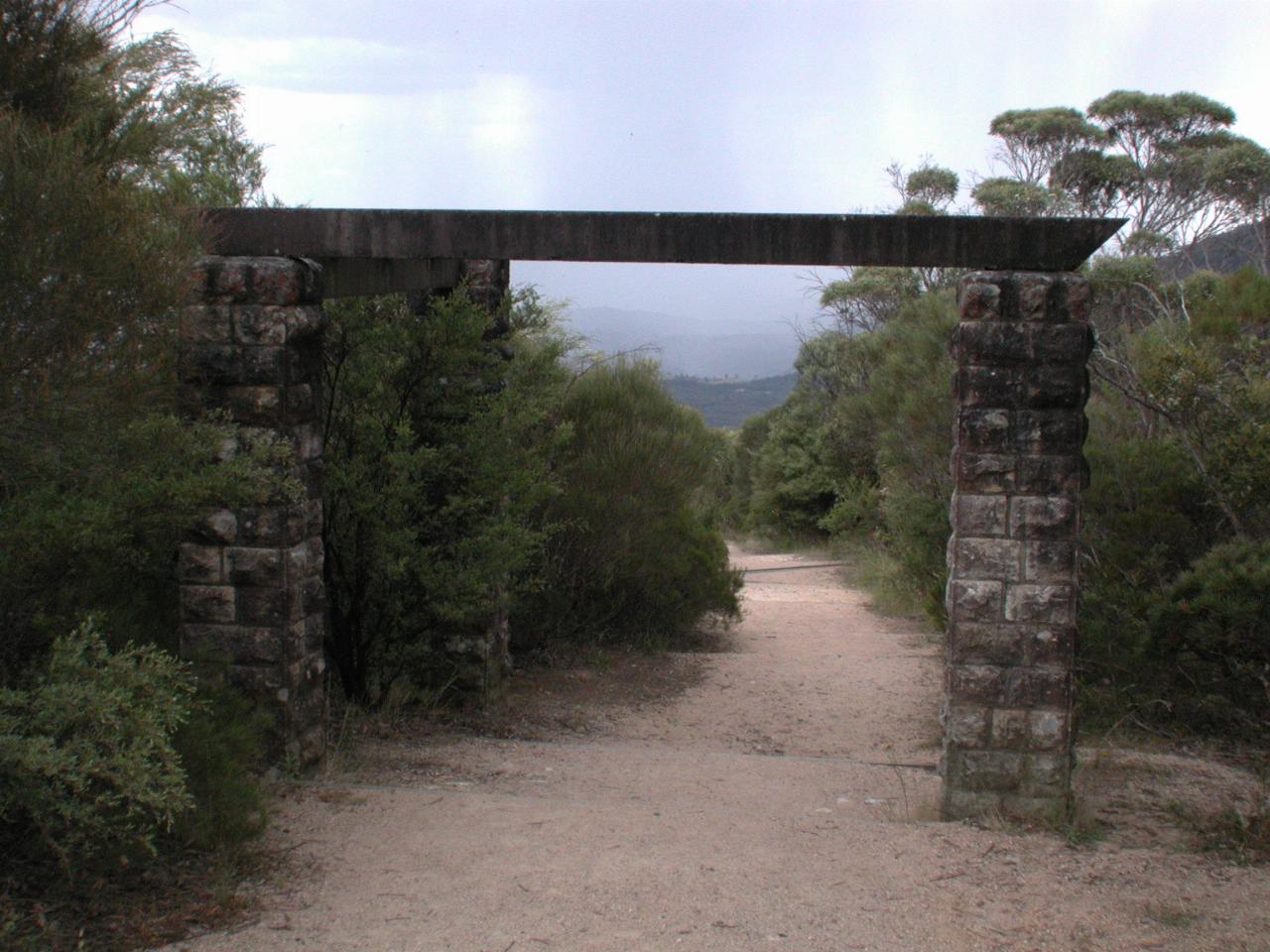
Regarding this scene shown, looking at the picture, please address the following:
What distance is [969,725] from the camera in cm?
565

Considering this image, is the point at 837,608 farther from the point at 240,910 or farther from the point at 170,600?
the point at 240,910

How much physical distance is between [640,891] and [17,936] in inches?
85.1

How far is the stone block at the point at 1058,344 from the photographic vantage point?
548 cm

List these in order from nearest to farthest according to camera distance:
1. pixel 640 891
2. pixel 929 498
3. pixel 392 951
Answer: pixel 392 951 → pixel 640 891 → pixel 929 498

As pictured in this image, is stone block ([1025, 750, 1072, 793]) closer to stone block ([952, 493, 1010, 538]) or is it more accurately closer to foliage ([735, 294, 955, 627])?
stone block ([952, 493, 1010, 538])

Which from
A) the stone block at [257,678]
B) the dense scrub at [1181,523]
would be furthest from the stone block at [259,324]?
the dense scrub at [1181,523]

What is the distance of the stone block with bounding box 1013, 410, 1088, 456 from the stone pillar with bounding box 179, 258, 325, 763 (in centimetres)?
344

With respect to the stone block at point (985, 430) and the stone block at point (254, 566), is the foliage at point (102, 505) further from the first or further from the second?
the stone block at point (985, 430)

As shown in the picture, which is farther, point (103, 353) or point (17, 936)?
point (103, 353)

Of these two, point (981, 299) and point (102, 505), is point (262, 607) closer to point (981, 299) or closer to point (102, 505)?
point (102, 505)

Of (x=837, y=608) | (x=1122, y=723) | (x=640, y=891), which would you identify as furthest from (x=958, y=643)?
(x=837, y=608)

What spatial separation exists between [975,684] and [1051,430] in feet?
4.11

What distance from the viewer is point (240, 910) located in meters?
4.18

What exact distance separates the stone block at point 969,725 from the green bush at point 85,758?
3.45m
